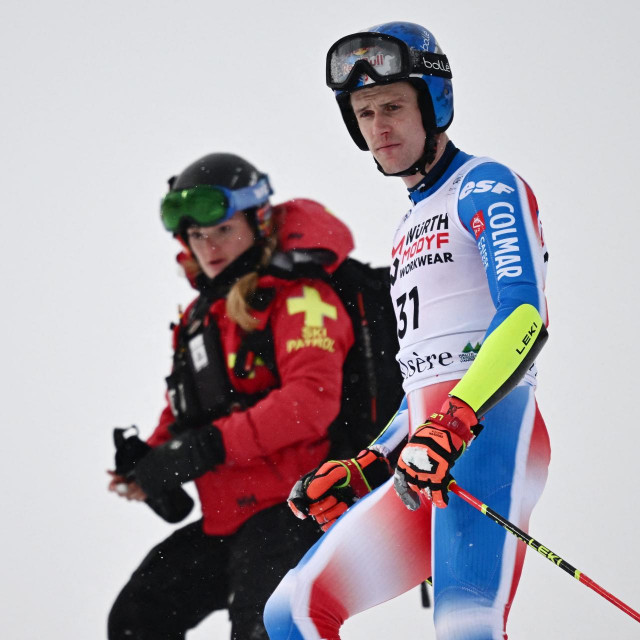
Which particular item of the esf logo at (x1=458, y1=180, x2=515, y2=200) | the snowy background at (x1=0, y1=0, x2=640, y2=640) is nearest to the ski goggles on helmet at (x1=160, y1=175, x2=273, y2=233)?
the esf logo at (x1=458, y1=180, x2=515, y2=200)

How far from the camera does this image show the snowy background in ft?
17.6

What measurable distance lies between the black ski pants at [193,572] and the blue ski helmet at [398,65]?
4.88 feet

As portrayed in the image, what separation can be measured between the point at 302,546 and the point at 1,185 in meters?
7.09

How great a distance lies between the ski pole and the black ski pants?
126 cm

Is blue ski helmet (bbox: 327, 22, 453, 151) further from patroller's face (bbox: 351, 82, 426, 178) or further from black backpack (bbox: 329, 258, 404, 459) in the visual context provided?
black backpack (bbox: 329, 258, 404, 459)

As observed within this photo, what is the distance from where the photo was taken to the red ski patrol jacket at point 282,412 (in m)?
3.65

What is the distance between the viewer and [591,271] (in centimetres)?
669

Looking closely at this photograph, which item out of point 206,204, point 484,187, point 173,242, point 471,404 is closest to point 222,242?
point 206,204

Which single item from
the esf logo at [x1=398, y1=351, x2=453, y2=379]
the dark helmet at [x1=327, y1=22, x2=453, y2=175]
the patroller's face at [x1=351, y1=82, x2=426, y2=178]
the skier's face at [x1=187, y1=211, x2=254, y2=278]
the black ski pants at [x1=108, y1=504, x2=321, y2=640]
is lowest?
the black ski pants at [x1=108, y1=504, x2=321, y2=640]

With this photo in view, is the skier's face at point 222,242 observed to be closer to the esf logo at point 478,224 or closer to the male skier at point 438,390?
the male skier at point 438,390

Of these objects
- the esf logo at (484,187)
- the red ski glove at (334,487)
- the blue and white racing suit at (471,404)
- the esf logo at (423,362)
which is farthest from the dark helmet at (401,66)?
the red ski glove at (334,487)

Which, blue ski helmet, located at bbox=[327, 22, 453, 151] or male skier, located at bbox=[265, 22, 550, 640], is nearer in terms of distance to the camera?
male skier, located at bbox=[265, 22, 550, 640]

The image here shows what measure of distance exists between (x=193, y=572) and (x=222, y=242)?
4.17 ft

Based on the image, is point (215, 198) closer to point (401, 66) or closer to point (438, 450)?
point (401, 66)
